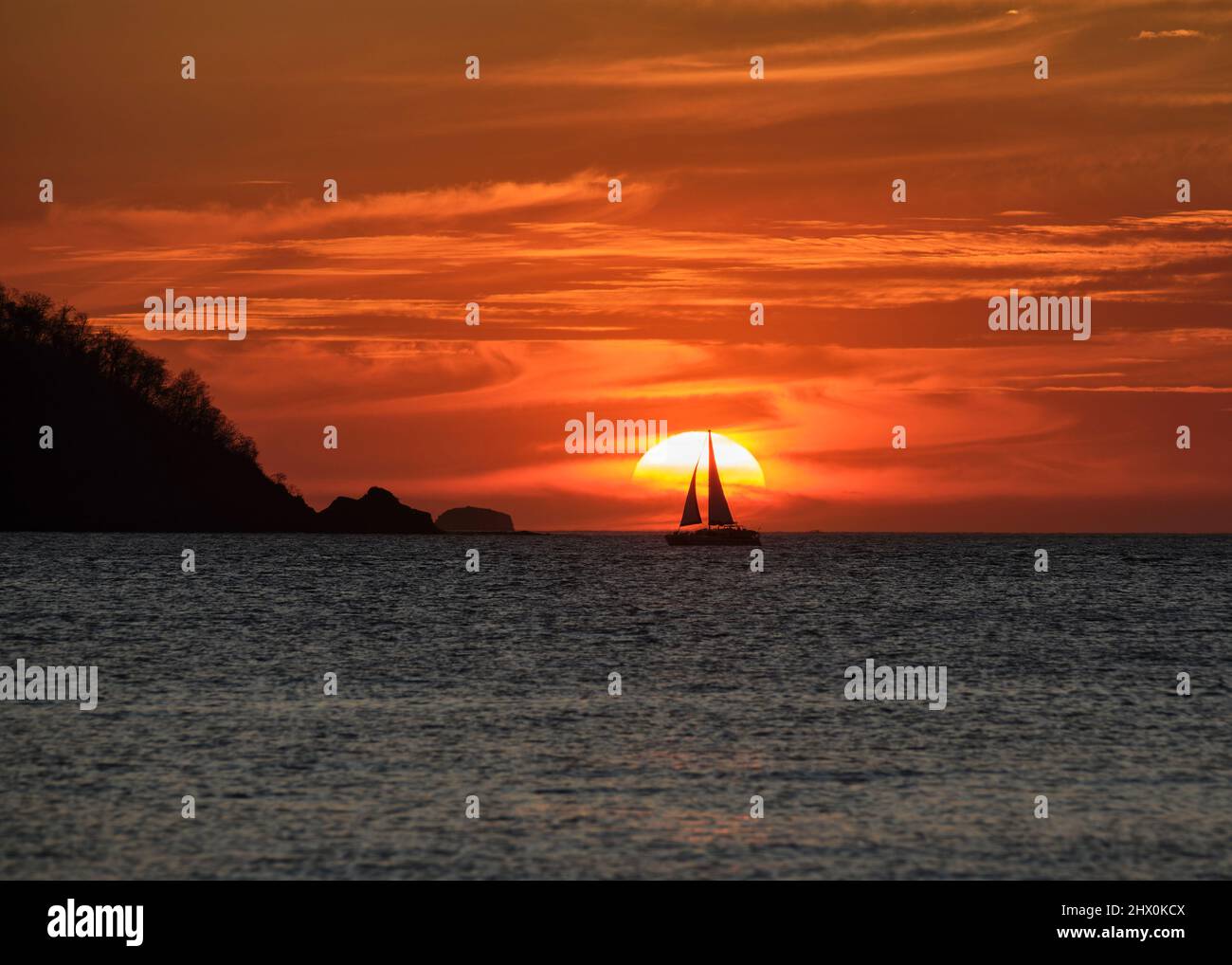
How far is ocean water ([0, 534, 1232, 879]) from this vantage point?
83.8 ft

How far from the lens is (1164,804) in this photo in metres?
30.1

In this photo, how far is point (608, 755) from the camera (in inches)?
1423

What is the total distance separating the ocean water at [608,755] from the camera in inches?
1006

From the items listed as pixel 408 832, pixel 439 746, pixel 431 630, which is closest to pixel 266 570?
pixel 431 630
